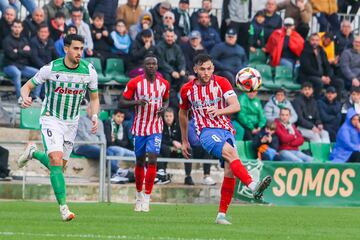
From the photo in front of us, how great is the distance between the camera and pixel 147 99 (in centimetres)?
1922

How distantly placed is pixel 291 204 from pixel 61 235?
1128 centimetres

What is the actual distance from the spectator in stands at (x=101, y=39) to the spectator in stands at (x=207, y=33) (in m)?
2.20

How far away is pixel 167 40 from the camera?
25.6 m

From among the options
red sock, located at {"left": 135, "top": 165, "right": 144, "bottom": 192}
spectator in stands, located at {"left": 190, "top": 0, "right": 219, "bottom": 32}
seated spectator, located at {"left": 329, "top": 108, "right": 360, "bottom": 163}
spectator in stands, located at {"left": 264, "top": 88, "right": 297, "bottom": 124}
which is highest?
spectator in stands, located at {"left": 190, "top": 0, "right": 219, "bottom": 32}

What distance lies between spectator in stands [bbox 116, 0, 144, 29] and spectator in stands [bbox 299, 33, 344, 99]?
13.3 ft

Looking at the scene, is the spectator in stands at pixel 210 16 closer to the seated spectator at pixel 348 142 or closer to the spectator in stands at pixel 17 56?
the seated spectator at pixel 348 142

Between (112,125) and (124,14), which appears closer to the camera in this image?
(112,125)

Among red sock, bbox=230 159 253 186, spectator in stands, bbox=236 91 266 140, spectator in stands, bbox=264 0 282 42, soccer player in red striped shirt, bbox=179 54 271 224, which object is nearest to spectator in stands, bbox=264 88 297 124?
spectator in stands, bbox=236 91 266 140

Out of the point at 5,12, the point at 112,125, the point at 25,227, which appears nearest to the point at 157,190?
the point at 112,125

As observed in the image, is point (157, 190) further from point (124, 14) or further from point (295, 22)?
point (295, 22)

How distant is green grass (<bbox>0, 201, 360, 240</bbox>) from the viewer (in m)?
12.8

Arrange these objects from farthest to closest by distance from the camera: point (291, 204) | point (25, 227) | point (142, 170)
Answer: point (291, 204) < point (142, 170) < point (25, 227)

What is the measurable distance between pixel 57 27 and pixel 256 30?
17.2ft

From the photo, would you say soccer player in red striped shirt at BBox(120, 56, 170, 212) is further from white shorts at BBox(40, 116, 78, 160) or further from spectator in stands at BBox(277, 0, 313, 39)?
spectator in stands at BBox(277, 0, 313, 39)
